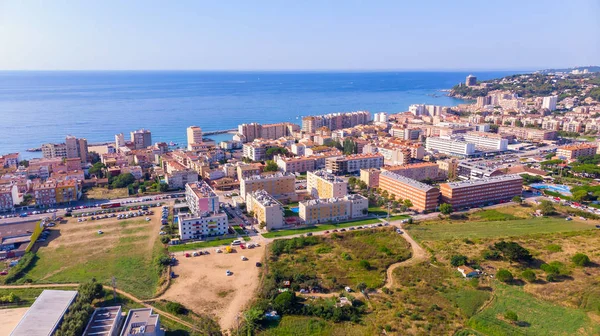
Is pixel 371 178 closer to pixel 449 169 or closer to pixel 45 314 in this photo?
pixel 449 169

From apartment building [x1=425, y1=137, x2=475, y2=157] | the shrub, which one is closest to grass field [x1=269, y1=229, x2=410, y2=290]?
the shrub

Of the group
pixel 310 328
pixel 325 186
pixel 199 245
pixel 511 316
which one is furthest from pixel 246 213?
pixel 511 316

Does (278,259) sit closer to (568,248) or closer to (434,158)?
(568,248)

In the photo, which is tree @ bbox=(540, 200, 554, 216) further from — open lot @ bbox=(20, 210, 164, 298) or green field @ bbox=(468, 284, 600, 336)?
open lot @ bbox=(20, 210, 164, 298)

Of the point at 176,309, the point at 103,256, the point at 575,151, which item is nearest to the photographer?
the point at 176,309

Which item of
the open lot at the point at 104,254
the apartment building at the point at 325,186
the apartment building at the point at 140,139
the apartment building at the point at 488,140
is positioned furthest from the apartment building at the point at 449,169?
the apartment building at the point at 140,139

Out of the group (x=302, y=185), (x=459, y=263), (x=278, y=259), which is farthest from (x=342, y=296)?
(x=302, y=185)

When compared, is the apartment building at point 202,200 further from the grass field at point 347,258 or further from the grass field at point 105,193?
the grass field at point 105,193
